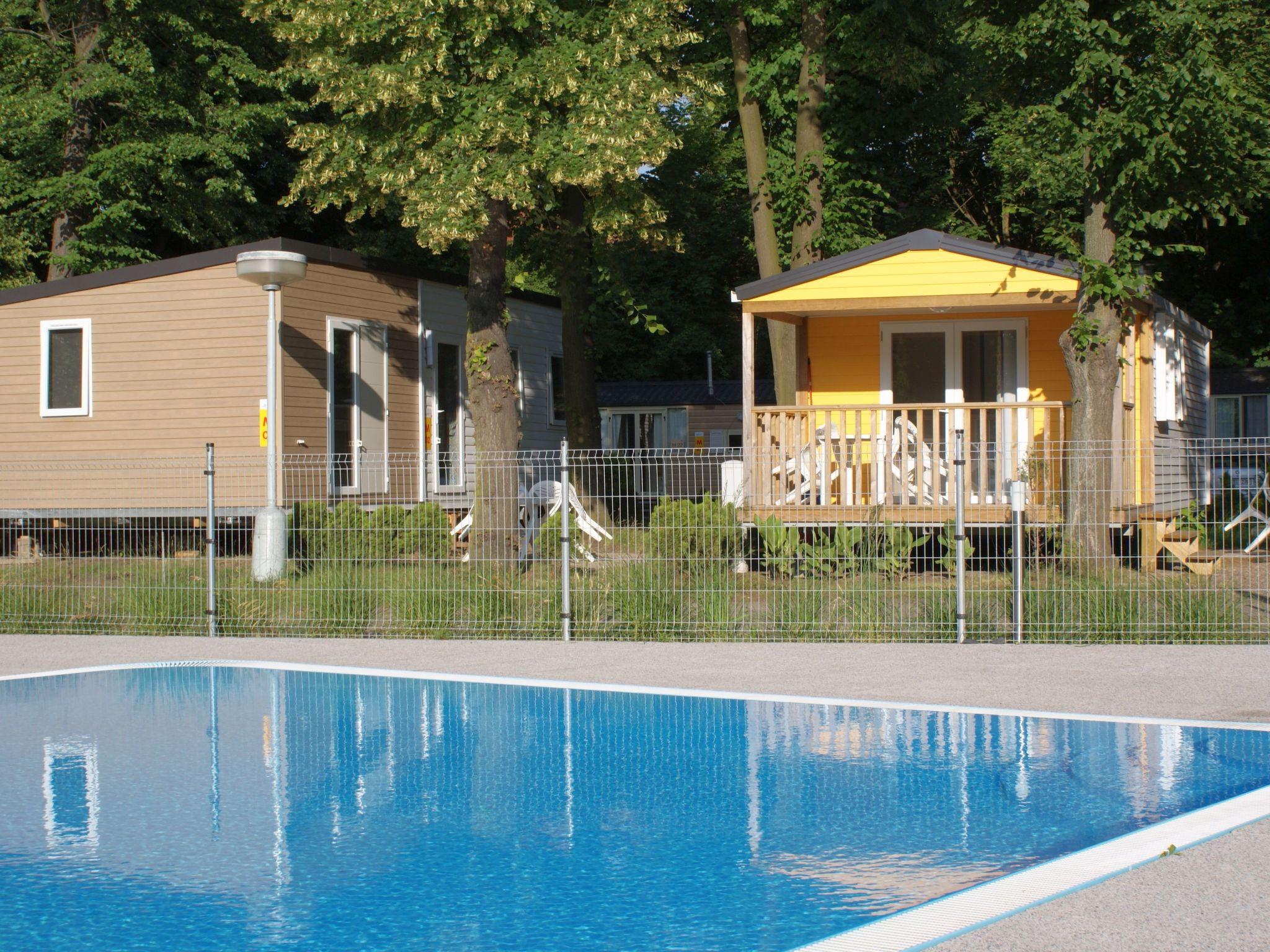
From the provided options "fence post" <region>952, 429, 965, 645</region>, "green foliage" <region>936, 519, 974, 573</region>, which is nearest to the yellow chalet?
"green foliage" <region>936, 519, 974, 573</region>

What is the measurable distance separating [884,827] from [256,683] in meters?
6.04

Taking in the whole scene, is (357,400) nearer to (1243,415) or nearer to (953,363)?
(953,363)

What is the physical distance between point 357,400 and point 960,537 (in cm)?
1010

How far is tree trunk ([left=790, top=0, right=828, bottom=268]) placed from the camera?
23344mm

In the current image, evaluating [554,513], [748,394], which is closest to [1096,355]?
[748,394]

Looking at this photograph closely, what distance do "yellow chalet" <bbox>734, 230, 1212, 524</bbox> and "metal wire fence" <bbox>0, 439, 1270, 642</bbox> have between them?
11 centimetres

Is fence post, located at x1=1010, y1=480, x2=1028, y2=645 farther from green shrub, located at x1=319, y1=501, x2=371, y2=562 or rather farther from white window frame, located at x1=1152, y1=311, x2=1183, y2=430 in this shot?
white window frame, located at x1=1152, y1=311, x2=1183, y2=430

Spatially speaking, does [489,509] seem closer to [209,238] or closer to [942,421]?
[942,421]

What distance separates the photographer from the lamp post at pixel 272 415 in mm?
14109

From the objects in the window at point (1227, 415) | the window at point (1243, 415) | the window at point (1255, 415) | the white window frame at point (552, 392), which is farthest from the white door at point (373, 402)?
the window at point (1255, 415)

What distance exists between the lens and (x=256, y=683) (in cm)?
1064

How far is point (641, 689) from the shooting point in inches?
389

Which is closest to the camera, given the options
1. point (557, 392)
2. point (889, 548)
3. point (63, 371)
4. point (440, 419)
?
point (889, 548)

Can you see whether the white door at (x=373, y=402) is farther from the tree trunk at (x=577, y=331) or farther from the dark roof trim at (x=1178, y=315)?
the dark roof trim at (x=1178, y=315)
